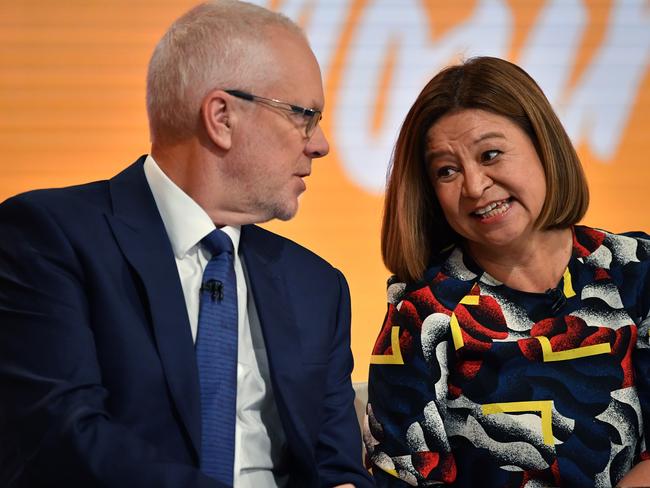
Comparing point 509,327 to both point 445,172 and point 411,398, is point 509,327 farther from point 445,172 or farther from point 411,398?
point 445,172

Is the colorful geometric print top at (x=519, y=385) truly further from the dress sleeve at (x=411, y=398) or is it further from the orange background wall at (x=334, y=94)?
the orange background wall at (x=334, y=94)

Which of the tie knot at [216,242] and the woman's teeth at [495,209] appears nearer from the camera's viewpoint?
the tie knot at [216,242]

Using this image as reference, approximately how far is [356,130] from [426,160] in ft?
3.89

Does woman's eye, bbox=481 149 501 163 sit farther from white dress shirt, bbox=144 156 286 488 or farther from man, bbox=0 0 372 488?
white dress shirt, bbox=144 156 286 488

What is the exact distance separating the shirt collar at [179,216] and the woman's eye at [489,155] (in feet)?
2.01

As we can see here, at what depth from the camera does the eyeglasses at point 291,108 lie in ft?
6.35

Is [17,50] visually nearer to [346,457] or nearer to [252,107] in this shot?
[252,107]

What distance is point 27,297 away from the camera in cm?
170

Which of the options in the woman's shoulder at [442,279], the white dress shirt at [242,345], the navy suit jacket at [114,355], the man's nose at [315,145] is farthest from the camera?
the woman's shoulder at [442,279]

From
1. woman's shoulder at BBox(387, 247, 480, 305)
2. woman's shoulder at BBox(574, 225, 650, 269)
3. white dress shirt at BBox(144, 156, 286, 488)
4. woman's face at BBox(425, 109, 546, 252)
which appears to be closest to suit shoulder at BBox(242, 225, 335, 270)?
white dress shirt at BBox(144, 156, 286, 488)

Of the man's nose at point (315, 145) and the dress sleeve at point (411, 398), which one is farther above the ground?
the man's nose at point (315, 145)

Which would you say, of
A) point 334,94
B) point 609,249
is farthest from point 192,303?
point 334,94

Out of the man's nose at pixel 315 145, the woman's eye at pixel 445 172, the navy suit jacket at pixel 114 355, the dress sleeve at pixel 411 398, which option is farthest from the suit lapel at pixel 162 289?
the woman's eye at pixel 445 172

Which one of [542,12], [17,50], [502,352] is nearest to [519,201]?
[502,352]
